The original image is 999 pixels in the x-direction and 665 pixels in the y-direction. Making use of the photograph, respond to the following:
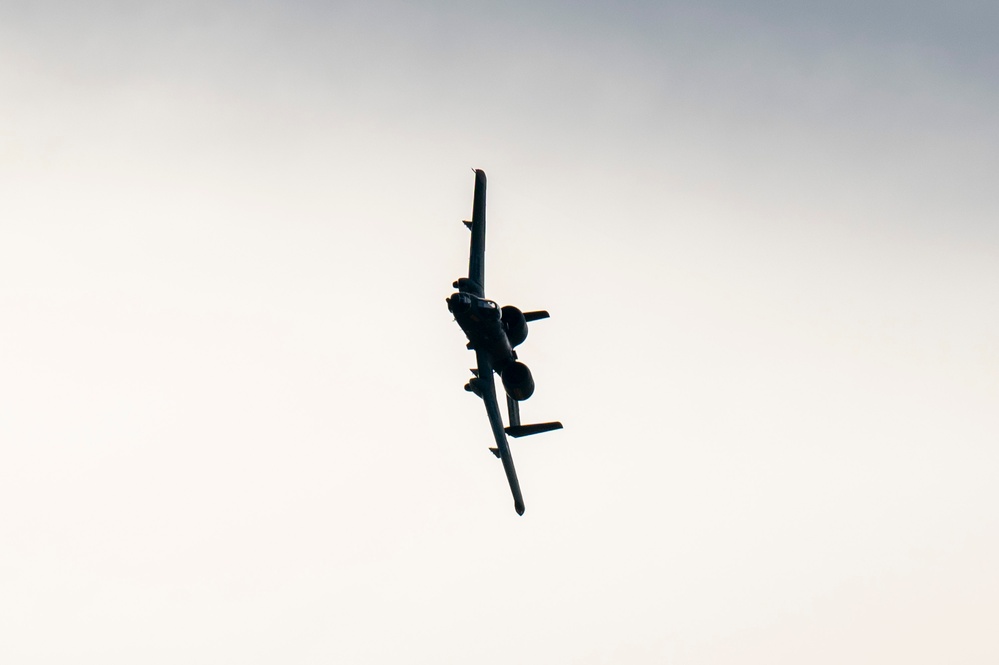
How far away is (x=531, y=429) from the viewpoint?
73938mm

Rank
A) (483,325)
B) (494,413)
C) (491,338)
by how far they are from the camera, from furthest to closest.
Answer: (494,413) → (491,338) → (483,325)

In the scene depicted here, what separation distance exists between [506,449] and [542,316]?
31.7 feet

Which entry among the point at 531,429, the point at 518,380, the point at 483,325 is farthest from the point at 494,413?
the point at 483,325

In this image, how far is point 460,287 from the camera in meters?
68.9

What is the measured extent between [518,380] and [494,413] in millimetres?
3807

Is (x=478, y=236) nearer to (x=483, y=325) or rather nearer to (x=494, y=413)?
(x=483, y=325)

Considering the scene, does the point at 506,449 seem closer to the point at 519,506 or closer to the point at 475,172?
the point at 519,506

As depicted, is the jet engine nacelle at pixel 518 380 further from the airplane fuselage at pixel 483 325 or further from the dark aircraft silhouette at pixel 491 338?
the airplane fuselage at pixel 483 325

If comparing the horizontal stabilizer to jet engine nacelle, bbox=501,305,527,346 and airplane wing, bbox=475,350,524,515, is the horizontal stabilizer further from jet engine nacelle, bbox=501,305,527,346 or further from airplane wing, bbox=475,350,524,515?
jet engine nacelle, bbox=501,305,527,346

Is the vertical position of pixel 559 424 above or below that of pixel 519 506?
above

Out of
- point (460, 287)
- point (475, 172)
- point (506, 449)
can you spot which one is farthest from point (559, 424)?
point (475, 172)

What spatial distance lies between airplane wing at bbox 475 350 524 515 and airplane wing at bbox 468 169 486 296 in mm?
617

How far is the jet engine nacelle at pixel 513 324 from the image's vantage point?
2825 inches

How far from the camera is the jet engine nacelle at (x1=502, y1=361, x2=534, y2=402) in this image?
72.4m
